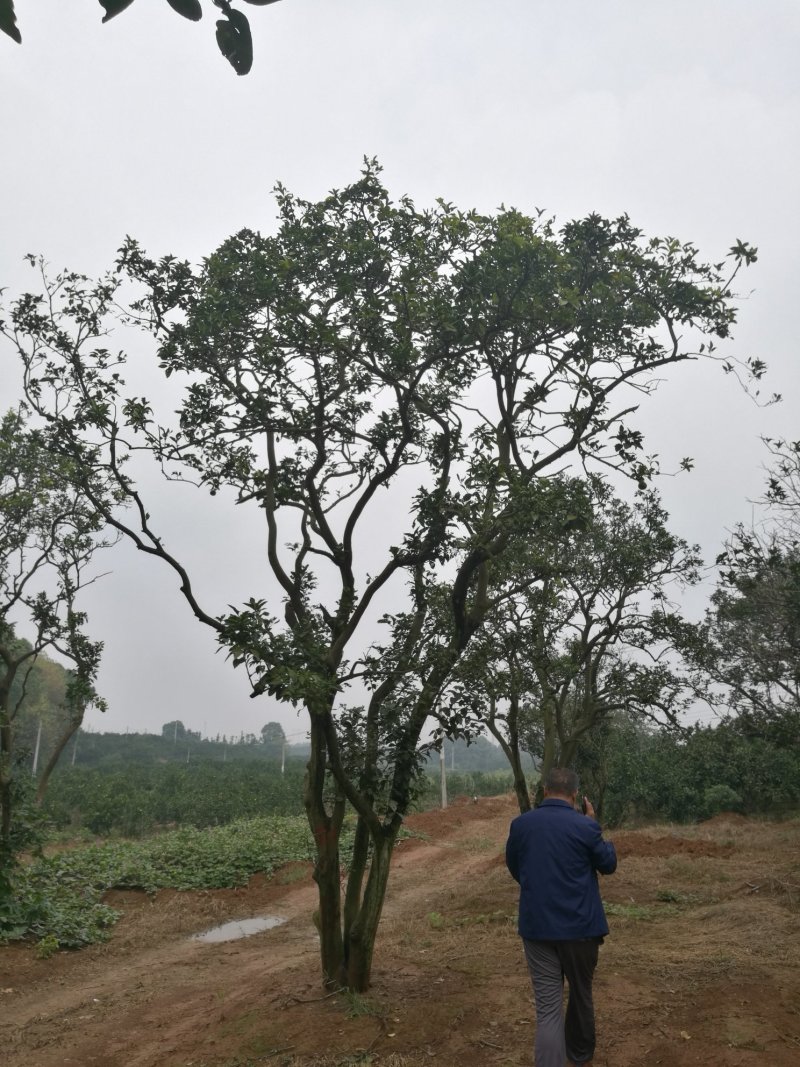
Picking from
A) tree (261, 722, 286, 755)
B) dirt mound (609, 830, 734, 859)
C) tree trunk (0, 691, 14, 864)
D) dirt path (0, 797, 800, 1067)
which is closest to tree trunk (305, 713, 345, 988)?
dirt path (0, 797, 800, 1067)

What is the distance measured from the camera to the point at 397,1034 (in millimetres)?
5867

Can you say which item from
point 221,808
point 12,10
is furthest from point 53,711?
point 12,10

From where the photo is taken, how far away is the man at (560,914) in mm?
4395

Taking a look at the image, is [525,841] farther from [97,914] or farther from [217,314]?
[97,914]

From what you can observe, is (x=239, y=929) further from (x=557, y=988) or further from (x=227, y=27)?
(x=227, y=27)

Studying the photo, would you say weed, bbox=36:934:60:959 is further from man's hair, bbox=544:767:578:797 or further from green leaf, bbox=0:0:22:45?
green leaf, bbox=0:0:22:45

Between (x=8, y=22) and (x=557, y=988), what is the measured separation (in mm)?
4735

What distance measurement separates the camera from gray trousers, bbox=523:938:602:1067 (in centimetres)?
435

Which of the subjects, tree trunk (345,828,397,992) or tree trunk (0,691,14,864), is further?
tree trunk (0,691,14,864)

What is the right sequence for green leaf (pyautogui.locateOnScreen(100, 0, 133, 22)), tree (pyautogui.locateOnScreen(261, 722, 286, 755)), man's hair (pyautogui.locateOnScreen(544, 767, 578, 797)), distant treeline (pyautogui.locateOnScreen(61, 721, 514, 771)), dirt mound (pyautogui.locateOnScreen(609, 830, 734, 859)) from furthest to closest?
tree (pyautogui.locateOnScreen(261, 722, 286, 755)) → distant treeline (pyautogui.locateOnScreen(61, 721, 514, 771)) → dirt mound (pyautogui.locateOnScreen(609, 830, 734, 859)) → man's hair (pyautogui.locateOnScreen(544, 767, 578, 797)) → green leaf (pyautogui.locateOnScreen(100, 0, 133, 22))

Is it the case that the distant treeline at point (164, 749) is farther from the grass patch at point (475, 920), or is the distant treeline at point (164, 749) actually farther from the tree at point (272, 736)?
the grass patch at point (475, 920)

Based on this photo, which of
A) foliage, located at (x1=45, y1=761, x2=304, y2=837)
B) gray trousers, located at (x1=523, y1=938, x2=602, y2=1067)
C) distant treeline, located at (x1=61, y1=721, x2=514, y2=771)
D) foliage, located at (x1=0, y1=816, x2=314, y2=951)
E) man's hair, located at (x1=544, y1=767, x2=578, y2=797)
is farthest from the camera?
distant treeline, located at (x1=61, y1=721, x2=514, y2=771)

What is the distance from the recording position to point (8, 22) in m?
1.59

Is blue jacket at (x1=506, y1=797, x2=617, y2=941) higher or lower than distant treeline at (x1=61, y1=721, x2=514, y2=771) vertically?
lower
